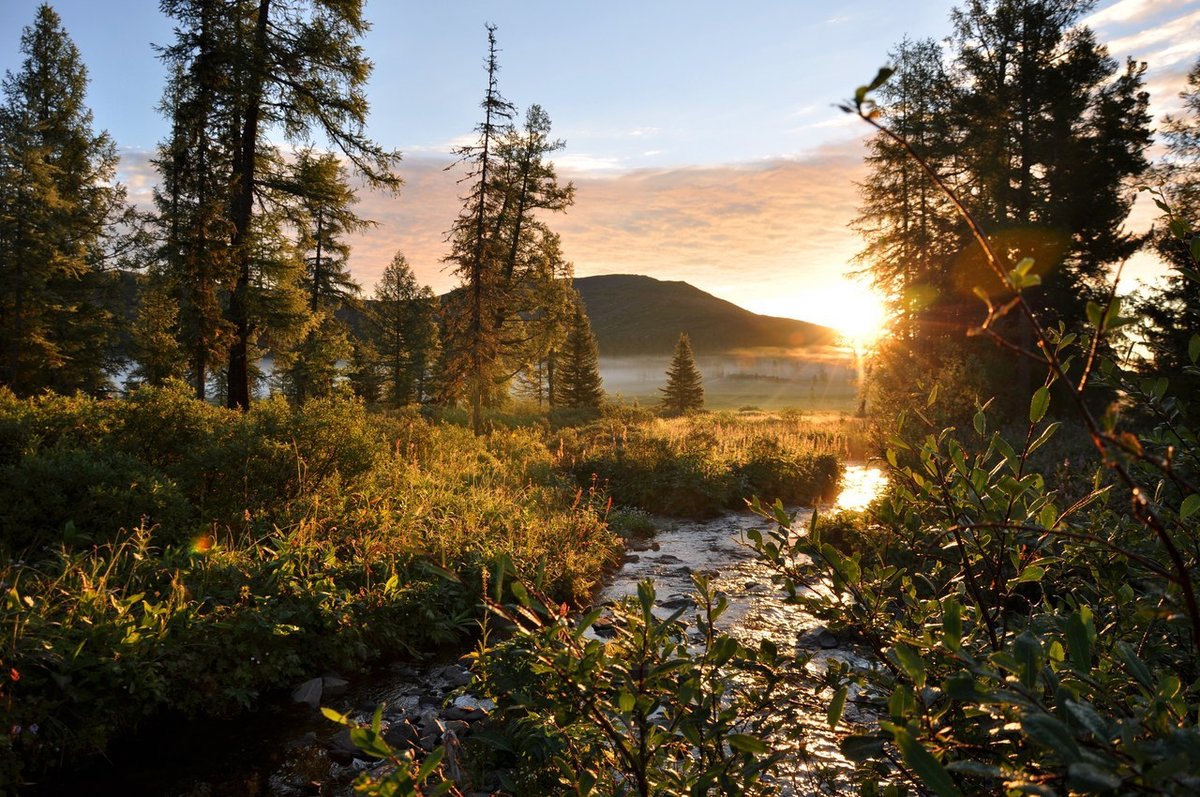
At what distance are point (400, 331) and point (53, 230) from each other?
2359 cm

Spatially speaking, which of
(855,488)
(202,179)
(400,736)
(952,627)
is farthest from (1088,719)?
(202,179)

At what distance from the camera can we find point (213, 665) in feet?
14.5

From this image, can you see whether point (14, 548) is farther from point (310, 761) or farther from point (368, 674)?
point (310, 761)

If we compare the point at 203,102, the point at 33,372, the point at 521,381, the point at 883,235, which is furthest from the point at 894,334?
the point at 33,372

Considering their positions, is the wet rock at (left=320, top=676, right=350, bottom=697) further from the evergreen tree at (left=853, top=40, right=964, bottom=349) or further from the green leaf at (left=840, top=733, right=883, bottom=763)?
the evergreen tree at (left=853, top=40, right=964, bottom=349)

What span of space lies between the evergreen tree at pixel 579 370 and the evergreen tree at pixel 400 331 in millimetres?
9876

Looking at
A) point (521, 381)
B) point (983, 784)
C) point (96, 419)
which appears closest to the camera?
point (983, 784)

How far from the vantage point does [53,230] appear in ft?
75.9

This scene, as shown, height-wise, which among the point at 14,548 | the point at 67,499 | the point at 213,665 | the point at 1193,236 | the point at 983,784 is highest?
the point at 1193,236

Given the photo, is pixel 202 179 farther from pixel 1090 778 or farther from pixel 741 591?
pixel 1090 778

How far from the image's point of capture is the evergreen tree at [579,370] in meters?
45.4

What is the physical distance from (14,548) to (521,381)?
29.8 meters

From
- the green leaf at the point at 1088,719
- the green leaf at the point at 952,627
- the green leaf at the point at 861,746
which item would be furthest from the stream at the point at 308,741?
the green leaf at the point at 1088,719

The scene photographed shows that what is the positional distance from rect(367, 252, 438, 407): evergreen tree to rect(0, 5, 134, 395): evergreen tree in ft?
60.8
